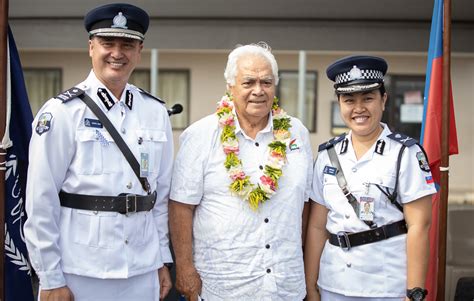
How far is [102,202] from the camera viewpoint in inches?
98.7

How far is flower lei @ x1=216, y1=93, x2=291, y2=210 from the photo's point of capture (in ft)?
9.00

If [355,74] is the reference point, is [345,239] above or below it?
below

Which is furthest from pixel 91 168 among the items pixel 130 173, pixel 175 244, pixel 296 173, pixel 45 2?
pixel 45 2

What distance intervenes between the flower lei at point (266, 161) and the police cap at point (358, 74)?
348 mm

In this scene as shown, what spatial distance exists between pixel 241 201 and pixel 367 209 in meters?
0.59

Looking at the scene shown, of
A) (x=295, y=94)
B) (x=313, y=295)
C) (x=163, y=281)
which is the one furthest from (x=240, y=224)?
(x=295, y=94)

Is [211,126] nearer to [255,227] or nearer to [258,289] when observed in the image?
[255,227]

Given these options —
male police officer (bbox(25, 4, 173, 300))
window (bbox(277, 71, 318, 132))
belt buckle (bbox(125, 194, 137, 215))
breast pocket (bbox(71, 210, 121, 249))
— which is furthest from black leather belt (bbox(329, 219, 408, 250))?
window (bbox(277, 71, 318, 132))

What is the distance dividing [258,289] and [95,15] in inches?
58.2

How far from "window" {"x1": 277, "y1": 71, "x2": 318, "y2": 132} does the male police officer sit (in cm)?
824

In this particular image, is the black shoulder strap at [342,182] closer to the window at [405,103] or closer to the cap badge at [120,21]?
the cap badge at [120,21]

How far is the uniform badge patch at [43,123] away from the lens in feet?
7.91

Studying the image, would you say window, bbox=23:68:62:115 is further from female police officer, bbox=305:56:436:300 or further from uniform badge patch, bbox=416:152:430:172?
uniform badge patch, bbox=416:152:430:172

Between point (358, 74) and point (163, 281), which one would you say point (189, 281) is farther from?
point (358, 74)
